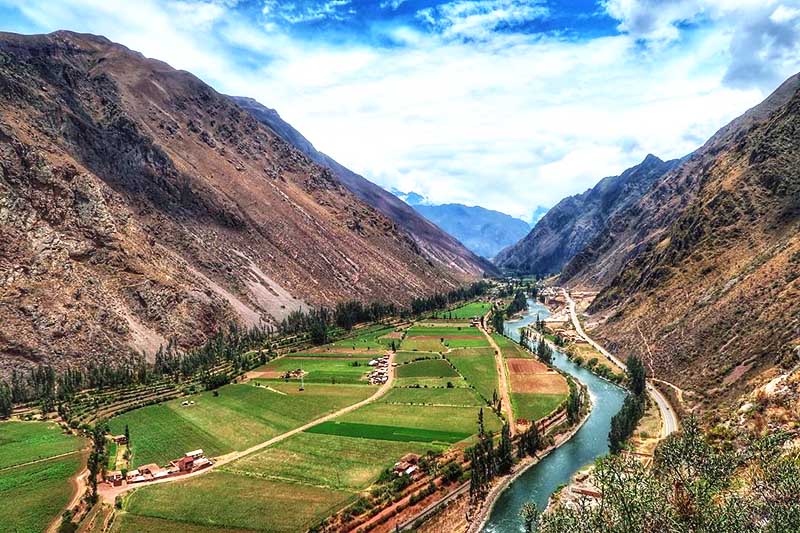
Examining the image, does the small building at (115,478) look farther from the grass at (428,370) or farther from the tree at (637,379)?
the tree at (637,379)

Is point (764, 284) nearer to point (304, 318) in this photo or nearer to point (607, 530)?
point (607, 530)

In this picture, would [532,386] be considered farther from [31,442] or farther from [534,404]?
[31,442]

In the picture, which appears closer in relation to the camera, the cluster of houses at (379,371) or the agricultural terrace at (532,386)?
the agricultural terrace at (532,386)

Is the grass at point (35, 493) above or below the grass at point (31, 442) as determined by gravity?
below

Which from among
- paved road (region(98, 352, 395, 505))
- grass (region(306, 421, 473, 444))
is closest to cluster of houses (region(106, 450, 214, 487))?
paved road (region(98, 352, 395, 505))

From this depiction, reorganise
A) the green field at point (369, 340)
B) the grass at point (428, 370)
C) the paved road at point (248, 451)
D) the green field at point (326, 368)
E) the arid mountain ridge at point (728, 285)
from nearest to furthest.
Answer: the paved road at point (248, 451)
the arid mountain ridge at point (728, 285)
the green field at point (326, 368)
the grass at point (428, 370)
the green field at point (369, 340)

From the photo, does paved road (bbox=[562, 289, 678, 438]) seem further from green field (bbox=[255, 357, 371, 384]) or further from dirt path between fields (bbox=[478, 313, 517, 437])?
green field (bbox=[255, 357, 371, 384])

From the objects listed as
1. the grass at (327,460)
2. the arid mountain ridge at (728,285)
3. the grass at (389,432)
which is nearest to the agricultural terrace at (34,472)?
the grass at (327,460)
